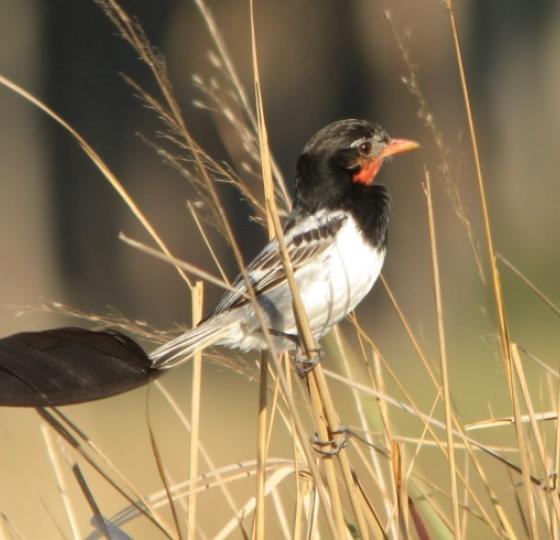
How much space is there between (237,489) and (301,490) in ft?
15.0

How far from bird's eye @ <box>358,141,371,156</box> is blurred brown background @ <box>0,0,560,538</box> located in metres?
6.62

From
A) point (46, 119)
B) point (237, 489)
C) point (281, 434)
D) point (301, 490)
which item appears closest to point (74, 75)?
point (46, 119)

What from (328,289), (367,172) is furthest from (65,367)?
(367,172)

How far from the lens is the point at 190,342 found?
12.2ft

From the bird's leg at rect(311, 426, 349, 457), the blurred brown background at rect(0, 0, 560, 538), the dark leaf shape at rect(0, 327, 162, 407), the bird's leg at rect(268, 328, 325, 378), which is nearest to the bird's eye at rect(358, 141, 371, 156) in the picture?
the bird's leg at rect(268, 328, 325, 378)

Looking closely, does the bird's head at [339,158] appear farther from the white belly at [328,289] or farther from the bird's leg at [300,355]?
the bird's leg at [300,355]

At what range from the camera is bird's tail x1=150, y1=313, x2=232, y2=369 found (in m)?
3.44

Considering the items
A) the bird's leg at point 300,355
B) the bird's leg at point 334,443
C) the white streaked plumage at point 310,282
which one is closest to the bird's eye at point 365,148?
the white streaked plumage at point 310,282

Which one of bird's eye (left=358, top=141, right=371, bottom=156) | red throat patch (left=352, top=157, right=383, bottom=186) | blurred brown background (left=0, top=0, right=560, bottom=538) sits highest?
blurred brown background (left=0, top=0, right=560, bottom=538)

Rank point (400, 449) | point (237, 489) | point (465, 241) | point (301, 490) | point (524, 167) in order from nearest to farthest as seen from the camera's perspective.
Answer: point (400, 449) → point (301, 490) → point (237, 489) → point (465, 241) → point (524, 167)

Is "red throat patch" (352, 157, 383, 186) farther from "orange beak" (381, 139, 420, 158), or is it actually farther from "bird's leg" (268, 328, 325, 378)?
"bird's leg" (268, 328, 325, 378)

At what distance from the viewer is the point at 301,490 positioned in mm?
2988

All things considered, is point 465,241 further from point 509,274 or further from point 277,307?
point 277,307

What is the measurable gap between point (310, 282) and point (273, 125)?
8034 millimetres
